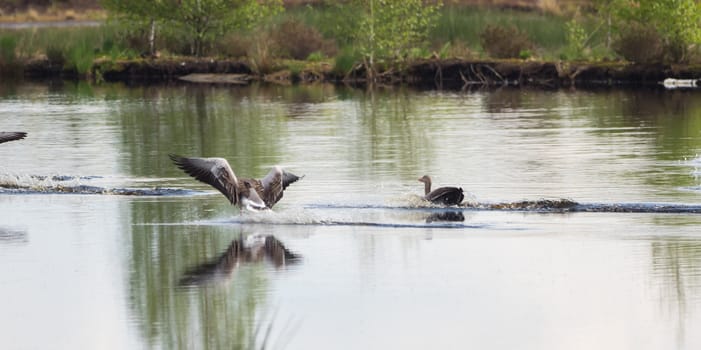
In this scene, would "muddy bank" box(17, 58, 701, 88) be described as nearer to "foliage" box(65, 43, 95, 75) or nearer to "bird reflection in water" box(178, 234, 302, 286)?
"foliage" box(65, 43, 95, 75)

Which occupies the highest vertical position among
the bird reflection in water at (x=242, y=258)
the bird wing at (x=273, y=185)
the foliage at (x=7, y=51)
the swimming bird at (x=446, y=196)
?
the foliage at (x=7, y=51)

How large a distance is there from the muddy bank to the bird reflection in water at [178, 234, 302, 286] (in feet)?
93.3

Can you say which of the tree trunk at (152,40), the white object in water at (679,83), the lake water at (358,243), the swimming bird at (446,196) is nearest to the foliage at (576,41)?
the white object in water at (679,83)

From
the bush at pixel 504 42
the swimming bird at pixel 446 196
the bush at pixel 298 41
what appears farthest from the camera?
the bush at pixel 298 41

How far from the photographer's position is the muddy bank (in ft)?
143

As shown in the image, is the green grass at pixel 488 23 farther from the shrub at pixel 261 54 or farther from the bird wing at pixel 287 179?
the bird wing at pixel 287 179

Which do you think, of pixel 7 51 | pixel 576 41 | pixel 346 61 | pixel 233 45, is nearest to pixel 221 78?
pixel 233 45

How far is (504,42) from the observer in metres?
46.3

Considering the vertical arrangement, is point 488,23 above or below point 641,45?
above

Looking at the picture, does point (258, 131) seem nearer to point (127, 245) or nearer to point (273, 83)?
point (127, 245)

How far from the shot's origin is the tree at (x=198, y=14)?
50156mm

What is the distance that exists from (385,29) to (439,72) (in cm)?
207

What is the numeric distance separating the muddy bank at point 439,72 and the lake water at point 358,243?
13810 mm

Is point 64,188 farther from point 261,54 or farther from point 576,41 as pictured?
point 261,54
